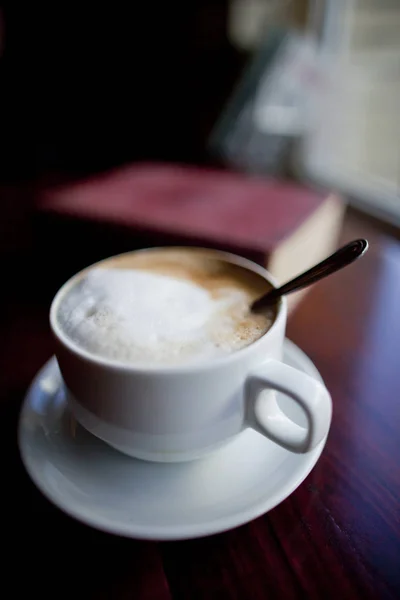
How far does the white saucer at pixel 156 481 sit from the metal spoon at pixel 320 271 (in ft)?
0.28

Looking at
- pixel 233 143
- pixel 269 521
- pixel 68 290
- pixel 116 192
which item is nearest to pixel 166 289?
pixel 68 290

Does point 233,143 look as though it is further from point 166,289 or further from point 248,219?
point 166,289

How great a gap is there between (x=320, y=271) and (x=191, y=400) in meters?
0.14

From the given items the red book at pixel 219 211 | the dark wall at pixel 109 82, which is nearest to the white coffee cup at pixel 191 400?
the red book at pixel 219 211

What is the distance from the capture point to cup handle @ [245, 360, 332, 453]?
29 cm

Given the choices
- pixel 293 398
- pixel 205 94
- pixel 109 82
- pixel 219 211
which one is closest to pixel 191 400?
pixel 293 398

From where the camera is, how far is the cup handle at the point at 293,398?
0.29m

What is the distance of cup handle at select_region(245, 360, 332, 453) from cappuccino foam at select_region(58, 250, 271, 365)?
0.03 metres

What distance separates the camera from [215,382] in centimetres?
30

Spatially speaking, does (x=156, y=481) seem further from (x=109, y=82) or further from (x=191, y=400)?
(x=109, y=82)

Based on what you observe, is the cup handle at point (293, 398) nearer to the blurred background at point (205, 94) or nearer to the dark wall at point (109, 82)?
the blurred background at point (205, 94)

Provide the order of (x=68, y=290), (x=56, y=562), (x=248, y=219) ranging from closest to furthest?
(x=56, y=562) → (x=68, y=290) → (x=248, y=219)

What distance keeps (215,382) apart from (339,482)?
130mm

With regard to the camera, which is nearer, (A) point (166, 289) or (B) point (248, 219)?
(A) point (166, 289)
